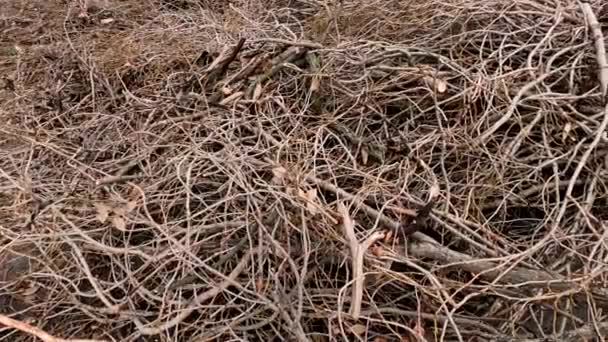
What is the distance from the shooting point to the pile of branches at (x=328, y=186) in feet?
4.72

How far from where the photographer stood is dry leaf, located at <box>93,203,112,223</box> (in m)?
1.54

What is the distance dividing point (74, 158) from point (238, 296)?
0.70m

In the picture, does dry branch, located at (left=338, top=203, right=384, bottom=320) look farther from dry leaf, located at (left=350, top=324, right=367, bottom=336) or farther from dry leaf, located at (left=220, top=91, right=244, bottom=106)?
dry leaf, located at (left=220, top=91, right=244, bottom=106)

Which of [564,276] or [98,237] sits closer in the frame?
[564,276]

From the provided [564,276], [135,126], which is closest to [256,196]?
[135,126]

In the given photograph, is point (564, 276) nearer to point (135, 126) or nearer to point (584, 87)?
point (584, 87)

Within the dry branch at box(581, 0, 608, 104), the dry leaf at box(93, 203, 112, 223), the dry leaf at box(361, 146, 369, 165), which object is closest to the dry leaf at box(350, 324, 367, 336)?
the dry leaf at box(361, 146, 369, 165)

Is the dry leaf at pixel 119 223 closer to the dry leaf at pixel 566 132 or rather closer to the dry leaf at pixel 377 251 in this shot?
the dry leaf at pixel 377 251

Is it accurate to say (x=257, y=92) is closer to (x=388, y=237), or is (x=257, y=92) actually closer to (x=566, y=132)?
(x=388, y=237)

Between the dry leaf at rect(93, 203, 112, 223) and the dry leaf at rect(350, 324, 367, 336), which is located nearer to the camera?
the dry leaf at rect(350, 324, 367, 336)

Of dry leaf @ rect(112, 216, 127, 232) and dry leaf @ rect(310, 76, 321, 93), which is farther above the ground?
dry leaf @ rect(310, 76, 321, 93)

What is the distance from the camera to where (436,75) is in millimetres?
1858

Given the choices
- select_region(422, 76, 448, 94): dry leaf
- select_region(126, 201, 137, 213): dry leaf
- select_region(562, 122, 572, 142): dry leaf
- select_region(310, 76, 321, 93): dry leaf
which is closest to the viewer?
select_region(126, 201, 137, 213): dry leaf

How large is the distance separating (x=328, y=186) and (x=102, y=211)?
0.55 m
